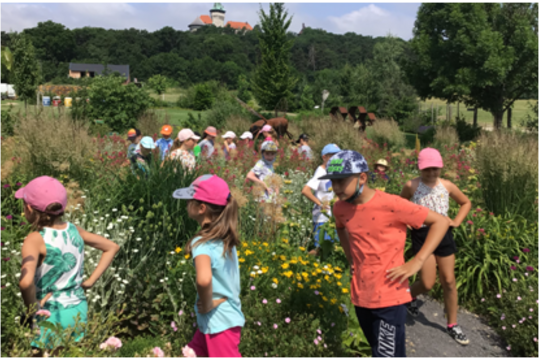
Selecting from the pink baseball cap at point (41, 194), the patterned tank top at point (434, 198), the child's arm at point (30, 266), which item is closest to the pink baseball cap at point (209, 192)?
the pink baseball cap at point (41, 194)

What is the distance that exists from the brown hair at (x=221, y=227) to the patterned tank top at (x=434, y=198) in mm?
2222

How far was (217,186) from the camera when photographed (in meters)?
2.64

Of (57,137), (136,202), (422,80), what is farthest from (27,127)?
(422,80)

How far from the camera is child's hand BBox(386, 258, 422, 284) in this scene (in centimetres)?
286

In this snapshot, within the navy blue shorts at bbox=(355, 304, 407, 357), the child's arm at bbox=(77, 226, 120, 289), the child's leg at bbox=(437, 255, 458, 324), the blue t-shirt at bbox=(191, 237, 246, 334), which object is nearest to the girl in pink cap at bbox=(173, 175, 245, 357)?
the blue t-shirt at bbox=(191, 237, 246, 334)

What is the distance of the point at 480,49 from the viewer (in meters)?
21.3

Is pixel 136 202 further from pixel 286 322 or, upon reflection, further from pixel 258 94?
pixel 258 94

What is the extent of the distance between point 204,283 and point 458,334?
115 inches

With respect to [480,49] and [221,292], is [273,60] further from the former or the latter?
[221,292]

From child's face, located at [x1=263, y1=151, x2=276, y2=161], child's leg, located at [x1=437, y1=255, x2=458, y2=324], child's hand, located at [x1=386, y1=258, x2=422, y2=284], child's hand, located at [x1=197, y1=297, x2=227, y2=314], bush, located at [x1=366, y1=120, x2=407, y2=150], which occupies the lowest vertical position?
child's leg, located at [x1=437, y1=255, x2=458, y2=324]

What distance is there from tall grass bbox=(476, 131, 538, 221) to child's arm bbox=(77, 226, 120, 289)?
4.62 meters

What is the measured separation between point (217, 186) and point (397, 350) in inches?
57.9

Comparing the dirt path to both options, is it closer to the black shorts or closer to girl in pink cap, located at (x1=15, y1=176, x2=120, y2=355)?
the black shorts

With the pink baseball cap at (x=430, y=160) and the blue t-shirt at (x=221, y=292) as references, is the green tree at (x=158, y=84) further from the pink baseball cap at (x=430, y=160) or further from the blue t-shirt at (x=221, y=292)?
the blue t-shirt at (x=221, y=292)
